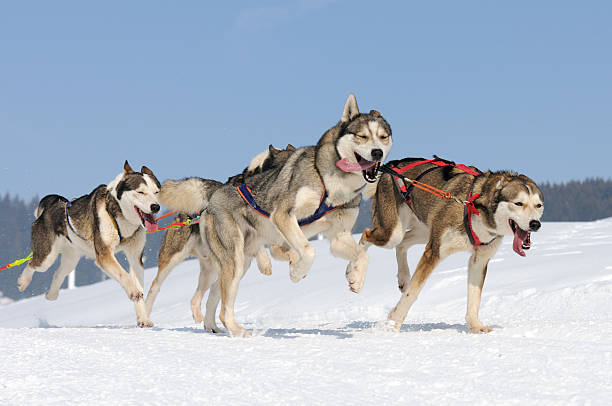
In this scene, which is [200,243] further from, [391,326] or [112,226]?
[391,326]

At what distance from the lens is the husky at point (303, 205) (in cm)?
536

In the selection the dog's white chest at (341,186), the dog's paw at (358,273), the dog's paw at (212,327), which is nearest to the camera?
the dog's white chest at (341,186)

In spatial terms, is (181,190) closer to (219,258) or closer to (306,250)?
(219,258)

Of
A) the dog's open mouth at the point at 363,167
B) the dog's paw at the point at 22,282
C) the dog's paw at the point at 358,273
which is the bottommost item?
the dog's paw at the point at 358,273

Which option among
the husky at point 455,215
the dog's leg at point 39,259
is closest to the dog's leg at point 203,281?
the husky at point 455,215

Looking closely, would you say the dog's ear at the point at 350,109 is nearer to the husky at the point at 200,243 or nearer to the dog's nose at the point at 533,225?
the husky at the point at 200,243

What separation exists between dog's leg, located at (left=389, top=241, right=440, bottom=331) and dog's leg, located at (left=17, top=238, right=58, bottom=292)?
4.23 meters

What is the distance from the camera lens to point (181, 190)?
6.74m

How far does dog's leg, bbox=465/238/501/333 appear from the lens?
20.2ft

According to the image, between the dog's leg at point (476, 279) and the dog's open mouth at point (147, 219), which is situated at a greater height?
the dog's open mouth at point (147, 219)

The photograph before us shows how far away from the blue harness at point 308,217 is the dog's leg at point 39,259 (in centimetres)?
320

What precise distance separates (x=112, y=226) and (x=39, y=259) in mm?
1562

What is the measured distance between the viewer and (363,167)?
534 centimetres

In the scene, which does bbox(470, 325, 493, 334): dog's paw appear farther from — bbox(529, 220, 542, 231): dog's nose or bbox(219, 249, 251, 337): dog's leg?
bbox(219, 249, 251, 337): dog's leg
